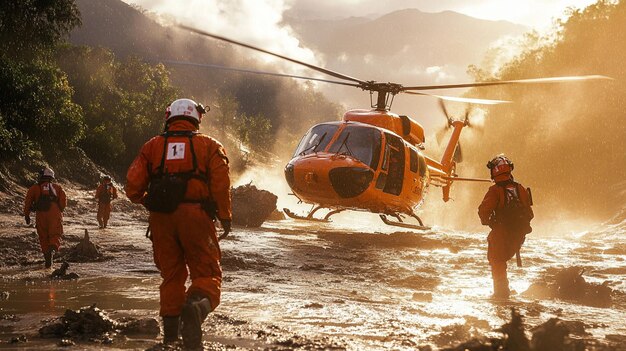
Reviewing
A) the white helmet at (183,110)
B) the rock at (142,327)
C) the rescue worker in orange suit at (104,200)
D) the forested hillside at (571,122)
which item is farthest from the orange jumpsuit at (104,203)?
the forested hillside at (571,122)

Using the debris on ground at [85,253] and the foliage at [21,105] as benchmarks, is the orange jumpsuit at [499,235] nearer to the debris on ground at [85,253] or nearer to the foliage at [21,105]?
the debris on ground at [85,253]

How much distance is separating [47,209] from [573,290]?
8.87 meters

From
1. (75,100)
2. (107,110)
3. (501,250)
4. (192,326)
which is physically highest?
Result: (75,100)

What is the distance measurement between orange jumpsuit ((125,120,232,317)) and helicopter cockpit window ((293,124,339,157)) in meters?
6.33

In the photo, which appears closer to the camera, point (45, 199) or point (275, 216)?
point (45, 199)

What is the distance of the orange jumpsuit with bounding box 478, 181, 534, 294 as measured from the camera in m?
8.06

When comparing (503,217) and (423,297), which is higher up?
(503,217)

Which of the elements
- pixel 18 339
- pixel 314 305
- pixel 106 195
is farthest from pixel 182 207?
pixel 106 195

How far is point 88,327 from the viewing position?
15.4 ft

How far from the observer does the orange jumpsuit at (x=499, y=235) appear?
8.06 m

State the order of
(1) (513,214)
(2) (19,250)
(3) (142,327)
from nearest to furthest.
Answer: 1. (3) (142,327)
2. (1) (513,214)
3. (2) (19,250)

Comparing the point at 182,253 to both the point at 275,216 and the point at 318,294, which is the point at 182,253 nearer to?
the point at 318,294

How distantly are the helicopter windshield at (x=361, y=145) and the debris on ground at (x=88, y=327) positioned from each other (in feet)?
22.3

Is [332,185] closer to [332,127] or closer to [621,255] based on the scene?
[332,127]
